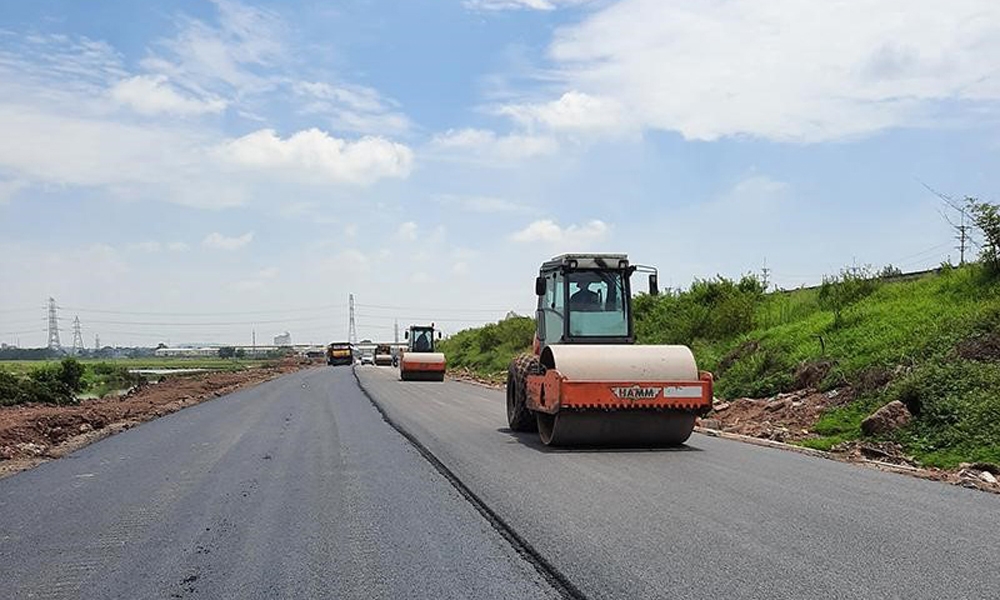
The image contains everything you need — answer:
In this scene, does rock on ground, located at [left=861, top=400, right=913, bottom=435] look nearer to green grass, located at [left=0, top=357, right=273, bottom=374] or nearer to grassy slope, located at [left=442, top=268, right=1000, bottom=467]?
grassy slope, located at [left=442, top=268, right=1000, bottom=467]

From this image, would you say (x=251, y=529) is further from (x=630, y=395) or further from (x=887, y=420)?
(x=887, y=420)

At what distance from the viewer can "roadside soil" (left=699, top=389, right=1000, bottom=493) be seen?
1152cm

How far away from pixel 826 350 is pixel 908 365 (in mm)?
3480

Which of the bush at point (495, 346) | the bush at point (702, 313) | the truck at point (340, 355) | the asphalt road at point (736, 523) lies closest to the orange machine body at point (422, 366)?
the bush at point (495, 346)

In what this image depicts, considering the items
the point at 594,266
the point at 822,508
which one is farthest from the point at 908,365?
the point at 822,508

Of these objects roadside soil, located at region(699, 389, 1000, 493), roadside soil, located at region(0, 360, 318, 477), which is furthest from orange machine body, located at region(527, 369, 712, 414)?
roadside soil, located at region(0, 360, 318, 477)

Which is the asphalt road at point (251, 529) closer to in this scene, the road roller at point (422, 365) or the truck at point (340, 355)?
the road roller at point (422, 365)

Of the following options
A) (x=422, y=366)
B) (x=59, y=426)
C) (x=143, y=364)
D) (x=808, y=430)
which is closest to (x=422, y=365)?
(x=422, y=366)

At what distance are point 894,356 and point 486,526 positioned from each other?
11.9m

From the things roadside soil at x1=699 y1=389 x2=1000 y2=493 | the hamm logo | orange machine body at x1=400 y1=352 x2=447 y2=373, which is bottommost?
roadside soil at x1=699 y1=389 x2=1000 y2=493

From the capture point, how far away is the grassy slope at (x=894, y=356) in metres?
13.5

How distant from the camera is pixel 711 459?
12773 mm

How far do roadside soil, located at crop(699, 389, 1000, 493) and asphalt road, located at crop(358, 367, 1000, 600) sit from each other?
69 centimetres

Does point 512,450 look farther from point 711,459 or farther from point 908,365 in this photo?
point 908,365
